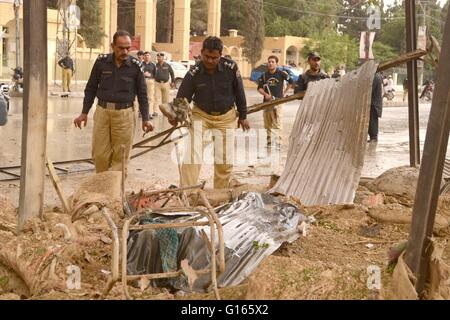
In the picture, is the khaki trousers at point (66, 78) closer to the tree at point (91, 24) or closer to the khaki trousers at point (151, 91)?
the khaki trousers at point (151, 91)

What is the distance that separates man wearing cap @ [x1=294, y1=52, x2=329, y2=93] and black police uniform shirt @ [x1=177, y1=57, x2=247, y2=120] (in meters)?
3.71

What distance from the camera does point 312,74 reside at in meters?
10.8

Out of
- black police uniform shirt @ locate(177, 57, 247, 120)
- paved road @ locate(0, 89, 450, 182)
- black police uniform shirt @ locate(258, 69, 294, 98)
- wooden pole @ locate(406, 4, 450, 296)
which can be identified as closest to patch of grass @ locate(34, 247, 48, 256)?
wooden pole @ locate(406, 4, 450, 296)

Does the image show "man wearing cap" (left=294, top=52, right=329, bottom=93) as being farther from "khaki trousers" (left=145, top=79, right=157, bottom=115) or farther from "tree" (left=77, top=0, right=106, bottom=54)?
"tree" (left=77, top=0, right=106, bottom=54)

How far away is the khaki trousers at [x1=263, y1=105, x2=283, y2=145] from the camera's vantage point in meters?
11.5

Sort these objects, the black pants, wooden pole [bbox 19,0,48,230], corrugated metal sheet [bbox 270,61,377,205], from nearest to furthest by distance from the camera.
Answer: wooden pole [bbox 19,0,48,230]
corrugated metal sheet [bbox 270,61,377,205]
the black pants

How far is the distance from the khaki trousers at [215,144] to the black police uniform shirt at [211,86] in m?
0.09

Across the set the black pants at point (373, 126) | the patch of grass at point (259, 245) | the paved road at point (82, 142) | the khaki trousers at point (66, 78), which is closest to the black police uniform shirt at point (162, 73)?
the paved road at point (82, 142)

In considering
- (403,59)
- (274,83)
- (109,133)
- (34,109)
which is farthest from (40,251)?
(274,83)

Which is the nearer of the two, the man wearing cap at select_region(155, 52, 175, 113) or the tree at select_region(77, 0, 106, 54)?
the man wearing cap at select_region(155, 52, 175, 113)

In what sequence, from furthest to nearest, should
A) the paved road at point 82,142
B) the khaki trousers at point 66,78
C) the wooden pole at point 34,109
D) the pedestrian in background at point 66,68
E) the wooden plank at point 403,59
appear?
the khaki trousers at point 66,78 < the pedestrian in background at point 66,68 < the paved road at point 82,142 < the wooden plank at point 403,59 < the wooden pole at point 34,109

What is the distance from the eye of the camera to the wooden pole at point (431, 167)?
312cm

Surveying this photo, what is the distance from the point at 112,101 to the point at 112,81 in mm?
199

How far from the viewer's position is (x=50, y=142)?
38.2ft
